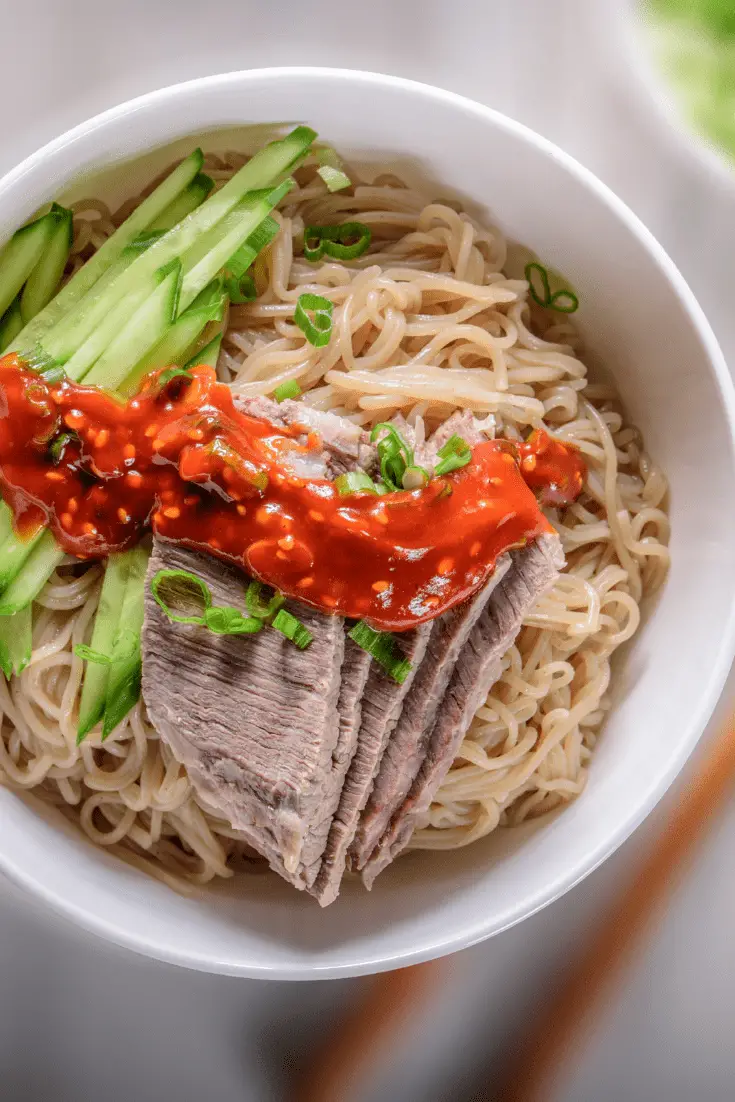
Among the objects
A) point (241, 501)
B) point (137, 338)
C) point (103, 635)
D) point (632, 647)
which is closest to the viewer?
point (241, 501)

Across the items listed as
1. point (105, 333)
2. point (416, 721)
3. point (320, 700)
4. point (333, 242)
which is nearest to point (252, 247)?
point (333, 242)

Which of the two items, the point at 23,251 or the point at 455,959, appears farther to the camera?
the point at 455,959

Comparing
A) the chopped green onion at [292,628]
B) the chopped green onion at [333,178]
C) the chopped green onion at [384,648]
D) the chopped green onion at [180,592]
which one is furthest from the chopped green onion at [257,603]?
the chopped green onion at [333,178]

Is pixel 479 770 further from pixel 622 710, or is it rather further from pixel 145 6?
pixel 145 6

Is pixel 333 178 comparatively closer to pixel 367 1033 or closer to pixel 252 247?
pixel 252 247

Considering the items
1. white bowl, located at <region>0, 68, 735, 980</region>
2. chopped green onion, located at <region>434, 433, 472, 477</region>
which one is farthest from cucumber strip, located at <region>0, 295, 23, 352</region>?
chopped green onion, located at <region>434, 433, 472, 477</region>

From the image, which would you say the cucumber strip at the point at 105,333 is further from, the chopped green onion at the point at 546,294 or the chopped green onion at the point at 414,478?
the chopped green onion at the point at 546,294
